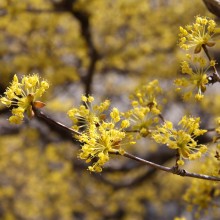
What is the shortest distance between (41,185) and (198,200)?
4.68 m

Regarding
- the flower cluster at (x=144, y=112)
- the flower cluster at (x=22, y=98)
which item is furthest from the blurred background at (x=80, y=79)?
the flower cluster at (x=22, y=98)

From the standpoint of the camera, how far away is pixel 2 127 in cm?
504

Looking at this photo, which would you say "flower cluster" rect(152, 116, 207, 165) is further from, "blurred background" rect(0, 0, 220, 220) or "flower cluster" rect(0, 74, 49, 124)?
"blurred background" rect(0, 0, 220, 220)

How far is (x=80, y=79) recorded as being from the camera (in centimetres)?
535

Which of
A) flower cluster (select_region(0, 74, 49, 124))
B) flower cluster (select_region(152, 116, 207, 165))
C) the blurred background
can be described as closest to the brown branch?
flower cluster (select_region(0, 74, 49, 124))

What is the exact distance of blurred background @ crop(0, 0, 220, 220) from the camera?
5051 mm

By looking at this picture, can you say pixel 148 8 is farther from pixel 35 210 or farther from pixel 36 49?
pixel 35 210

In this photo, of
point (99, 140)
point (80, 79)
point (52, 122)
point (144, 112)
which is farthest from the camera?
point (80, 79)

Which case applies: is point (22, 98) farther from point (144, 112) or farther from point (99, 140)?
point (144, 112)

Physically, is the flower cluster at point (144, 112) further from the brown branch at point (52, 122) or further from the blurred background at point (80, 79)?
the blurred background at point (80, 79)

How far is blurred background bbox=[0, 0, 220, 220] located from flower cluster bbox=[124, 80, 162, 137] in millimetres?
1917

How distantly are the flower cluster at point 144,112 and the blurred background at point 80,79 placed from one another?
6.29 ft

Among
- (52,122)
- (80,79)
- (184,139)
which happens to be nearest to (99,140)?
(52,122)

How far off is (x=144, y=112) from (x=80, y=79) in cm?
306
